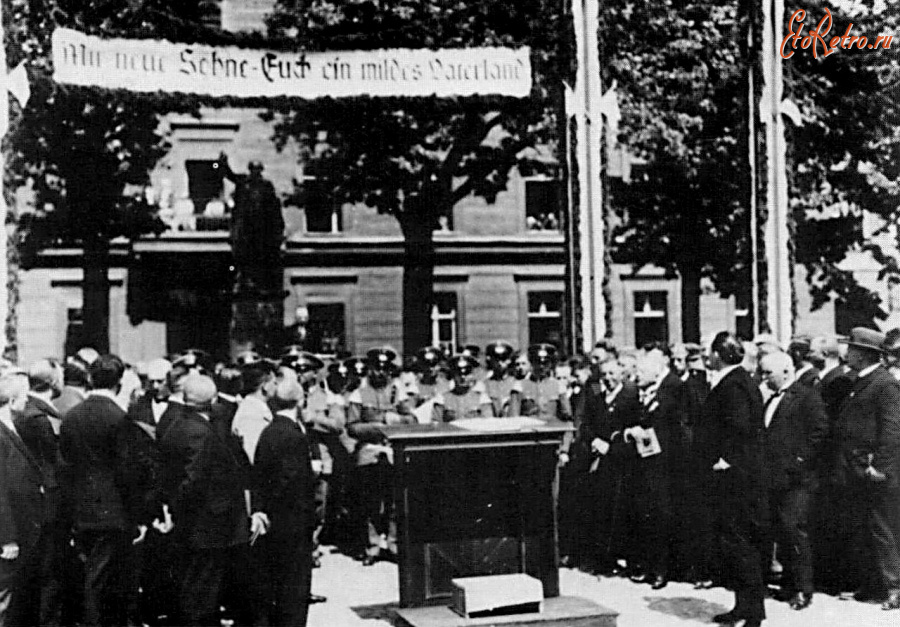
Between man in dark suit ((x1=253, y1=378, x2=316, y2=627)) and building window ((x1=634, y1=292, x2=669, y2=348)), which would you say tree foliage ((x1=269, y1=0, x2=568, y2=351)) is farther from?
building window ((x1=634, y1=292, x2=669, y2=348))

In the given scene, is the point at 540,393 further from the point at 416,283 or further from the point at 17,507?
the point at 416,283

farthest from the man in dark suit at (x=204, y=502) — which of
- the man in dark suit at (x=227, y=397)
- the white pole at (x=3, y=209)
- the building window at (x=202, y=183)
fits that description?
the building window at (x=202, y=183)

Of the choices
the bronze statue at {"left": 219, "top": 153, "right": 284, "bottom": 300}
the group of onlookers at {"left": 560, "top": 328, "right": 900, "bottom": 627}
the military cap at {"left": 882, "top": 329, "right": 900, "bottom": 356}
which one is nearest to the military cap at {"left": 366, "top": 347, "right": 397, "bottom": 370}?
the group of onlookers at {"left": 560, "top": 328, "right": 900, "bottom": 627}

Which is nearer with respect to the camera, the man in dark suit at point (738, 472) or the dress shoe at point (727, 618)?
the man in dark suit at point (738, 472)

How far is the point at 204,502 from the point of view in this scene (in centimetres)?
687

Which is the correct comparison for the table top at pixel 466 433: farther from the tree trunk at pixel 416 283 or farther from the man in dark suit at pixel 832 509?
the tree trunk at pixel 416 283

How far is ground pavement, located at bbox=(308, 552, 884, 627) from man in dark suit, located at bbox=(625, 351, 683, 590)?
0.22m

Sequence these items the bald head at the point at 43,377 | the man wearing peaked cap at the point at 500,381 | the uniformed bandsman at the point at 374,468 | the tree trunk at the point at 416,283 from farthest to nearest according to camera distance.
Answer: the tree trunk at the point at 416,283, the man wearing peaked cap at the point at 500,381, the uniformed bandsman at the point at 374,468, the bald head at the point at 43,377

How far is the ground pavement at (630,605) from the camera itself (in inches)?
303

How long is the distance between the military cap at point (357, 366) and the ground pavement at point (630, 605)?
2.24 m

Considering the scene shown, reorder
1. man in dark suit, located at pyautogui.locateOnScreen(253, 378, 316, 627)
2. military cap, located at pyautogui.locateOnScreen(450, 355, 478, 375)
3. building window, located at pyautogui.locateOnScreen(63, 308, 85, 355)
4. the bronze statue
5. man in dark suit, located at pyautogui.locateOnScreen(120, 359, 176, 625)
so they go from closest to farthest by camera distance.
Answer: man in dark suit, located at pyautogui.locateOnScreen(253, 378, 316, 627)
man in dark suit, located at pyautogui.locateOnScreen(120, 359, 176, 625)
military cap, located at pyautogui.locateOnScreen(450, 355, 478, 375)
the bronze statue
building window, located at pyautogui.locateOnScreen(63, 308, 85, 355)

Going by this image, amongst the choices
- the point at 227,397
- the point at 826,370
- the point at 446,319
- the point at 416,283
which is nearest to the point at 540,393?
the point at 826,370

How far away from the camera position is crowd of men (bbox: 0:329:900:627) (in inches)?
273

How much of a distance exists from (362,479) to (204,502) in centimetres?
345
